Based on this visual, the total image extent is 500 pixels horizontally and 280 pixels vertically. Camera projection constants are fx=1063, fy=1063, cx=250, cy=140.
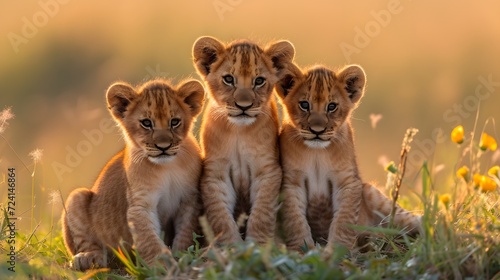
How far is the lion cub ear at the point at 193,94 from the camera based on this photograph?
9.05m

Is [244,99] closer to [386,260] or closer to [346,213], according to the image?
[346,213]

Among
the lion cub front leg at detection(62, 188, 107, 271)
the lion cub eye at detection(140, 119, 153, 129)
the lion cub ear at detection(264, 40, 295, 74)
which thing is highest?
the lion cub ear at detection(264, 40, 295, 74)

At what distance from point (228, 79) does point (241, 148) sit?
1.95ft

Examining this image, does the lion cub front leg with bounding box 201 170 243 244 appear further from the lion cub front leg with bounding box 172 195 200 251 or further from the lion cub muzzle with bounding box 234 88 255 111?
the lion cub muzzle with bounding box 234 88 255 111

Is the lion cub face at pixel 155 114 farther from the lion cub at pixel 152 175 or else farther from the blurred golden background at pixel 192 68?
the blurred golden background at pixel 192 68

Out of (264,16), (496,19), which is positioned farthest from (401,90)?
(264,16)

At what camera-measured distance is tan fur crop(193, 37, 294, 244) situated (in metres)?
8.92

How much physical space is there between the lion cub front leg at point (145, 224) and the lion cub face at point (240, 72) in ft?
3.23

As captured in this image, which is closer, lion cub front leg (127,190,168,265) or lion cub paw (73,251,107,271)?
lion cub front leg (127,190,168,265)

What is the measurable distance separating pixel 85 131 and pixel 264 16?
6.53m

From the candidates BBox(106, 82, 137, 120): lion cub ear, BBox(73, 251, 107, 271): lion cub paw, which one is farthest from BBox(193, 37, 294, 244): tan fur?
BBox(73, 251, 107, 271): lion cub paw

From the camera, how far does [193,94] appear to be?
913cm

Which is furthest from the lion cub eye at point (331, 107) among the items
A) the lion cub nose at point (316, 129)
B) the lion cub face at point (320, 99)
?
the lion cub nose at point (316, 129)

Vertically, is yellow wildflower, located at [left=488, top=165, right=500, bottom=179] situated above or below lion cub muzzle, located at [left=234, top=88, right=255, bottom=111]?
below
